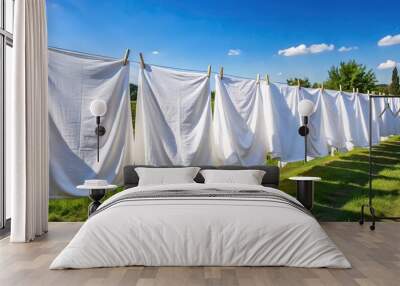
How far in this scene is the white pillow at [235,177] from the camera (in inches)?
216

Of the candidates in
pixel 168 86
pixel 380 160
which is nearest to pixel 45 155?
pixel 168 86

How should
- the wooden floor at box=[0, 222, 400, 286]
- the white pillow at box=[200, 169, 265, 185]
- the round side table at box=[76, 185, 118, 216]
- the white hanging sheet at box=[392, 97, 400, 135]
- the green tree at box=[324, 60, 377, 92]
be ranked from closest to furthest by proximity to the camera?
the wooden floor at box=[0, 222, 400, 286] < the round side table at box=[76, 185, 118, 216] < the white pillow at box=[200, 169, 265, 185] < the white hanging sheet at box=[392, 97, 400, 135] < the green tree at box=[324, 60, 377, 92]

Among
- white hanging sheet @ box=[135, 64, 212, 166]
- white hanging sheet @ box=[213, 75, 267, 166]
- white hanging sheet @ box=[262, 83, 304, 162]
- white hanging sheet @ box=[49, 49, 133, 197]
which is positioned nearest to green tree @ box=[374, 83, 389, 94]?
white hanging sheet @ box=[262, 83, 304, 162]

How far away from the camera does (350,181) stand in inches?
261

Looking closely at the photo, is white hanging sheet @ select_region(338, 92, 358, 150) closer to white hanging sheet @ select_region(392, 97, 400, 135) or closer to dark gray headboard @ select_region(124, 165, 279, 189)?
white hanging sheet @ select_region(392, 97, 400, 135)

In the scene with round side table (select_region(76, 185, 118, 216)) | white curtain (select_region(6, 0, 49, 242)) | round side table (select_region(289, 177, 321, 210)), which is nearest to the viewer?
white curtain (select_region(6, 0, 49, 242))

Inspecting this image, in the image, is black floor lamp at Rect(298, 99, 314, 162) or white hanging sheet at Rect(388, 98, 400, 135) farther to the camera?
white hanging sheet at Rect(388, 98, 400, 135)

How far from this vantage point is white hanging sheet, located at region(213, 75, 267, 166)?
615 cm

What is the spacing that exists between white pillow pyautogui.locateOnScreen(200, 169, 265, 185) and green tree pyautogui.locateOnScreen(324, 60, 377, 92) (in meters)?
1.99

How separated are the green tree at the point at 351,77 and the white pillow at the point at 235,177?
1.99m

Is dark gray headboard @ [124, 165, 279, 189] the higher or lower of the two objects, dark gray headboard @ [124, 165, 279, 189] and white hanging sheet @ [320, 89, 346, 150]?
the lower

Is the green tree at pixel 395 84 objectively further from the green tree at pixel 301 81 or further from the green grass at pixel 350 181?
the green tree at pixel 301 81

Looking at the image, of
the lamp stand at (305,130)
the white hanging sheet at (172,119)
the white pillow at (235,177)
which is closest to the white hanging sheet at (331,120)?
the lamp stand at (305,130)

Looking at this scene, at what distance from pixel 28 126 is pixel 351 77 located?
4384 millimetres
